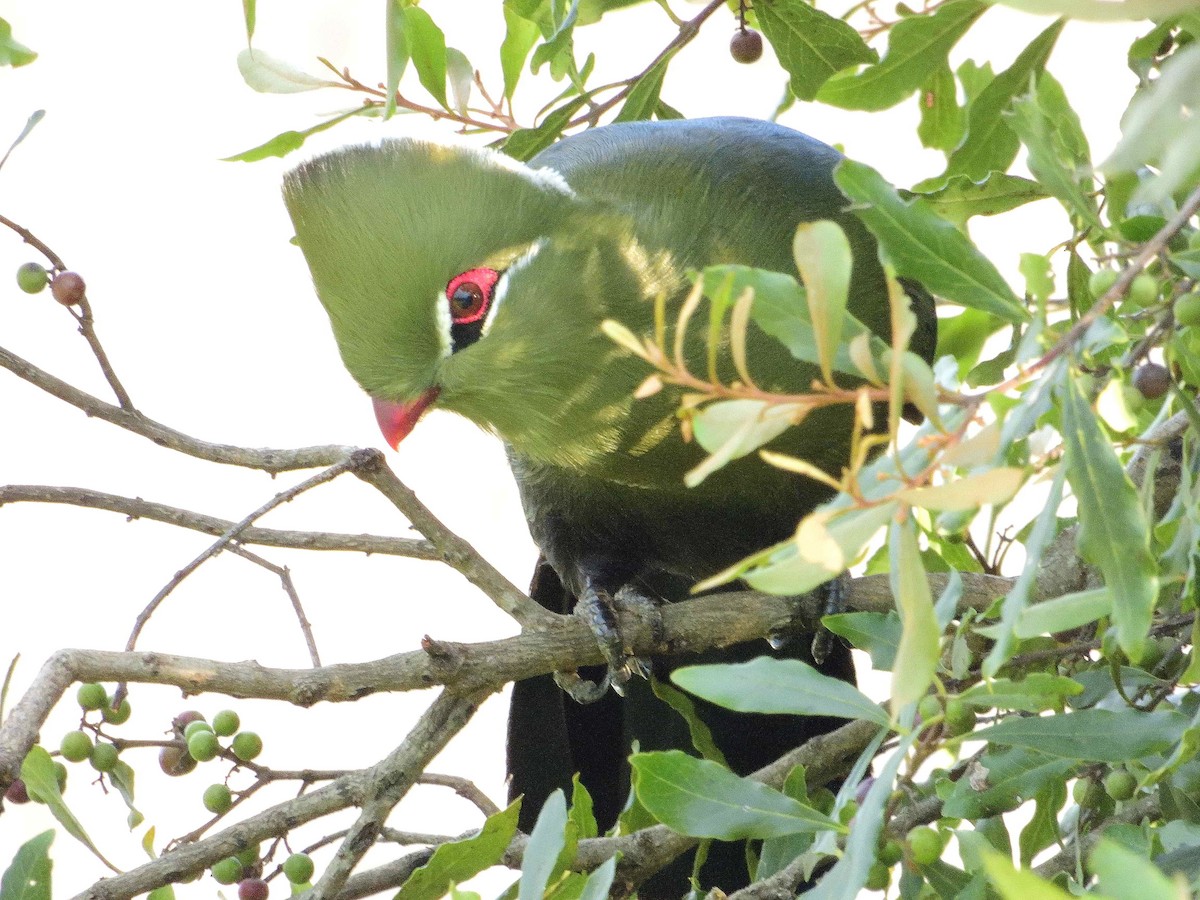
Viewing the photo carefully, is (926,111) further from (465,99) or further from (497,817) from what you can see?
(497,817)

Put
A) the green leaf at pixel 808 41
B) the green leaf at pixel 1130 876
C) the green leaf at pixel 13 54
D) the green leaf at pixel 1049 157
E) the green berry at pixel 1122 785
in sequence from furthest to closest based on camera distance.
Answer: the green leaf at pixel 808 41 < the green leaf at pixel 13 54 < the green berry at pixel 1122 785 < the green leaf at pixel 1049 157 < the green leaf at pixel 1130 876

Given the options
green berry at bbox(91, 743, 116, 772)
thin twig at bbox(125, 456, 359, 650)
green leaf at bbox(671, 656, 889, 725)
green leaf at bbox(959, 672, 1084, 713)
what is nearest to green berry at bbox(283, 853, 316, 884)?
green berry at bbox(91, 743, 116, 772)

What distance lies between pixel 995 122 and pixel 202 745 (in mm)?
1478

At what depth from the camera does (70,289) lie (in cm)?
193

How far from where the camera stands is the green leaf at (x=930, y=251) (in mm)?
1302

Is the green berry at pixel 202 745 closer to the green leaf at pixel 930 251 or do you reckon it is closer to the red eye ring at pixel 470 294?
the red eye ring at pixel 470 294

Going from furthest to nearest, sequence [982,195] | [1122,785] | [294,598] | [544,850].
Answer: [294,598]
[982,195]
[1122,785]
[544,850]

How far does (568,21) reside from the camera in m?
1.97

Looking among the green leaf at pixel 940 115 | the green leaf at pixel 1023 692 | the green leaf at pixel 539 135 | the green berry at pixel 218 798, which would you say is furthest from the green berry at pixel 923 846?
the green leaf at pixel 539 135

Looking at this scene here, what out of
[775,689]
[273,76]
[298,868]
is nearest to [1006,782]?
[775,689]

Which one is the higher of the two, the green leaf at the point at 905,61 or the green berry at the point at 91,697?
the green leaf at the point at 905,61

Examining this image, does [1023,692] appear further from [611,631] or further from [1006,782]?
[611,631]

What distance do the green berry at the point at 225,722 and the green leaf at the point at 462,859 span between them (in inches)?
20.2

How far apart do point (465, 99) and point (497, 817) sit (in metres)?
1.48
